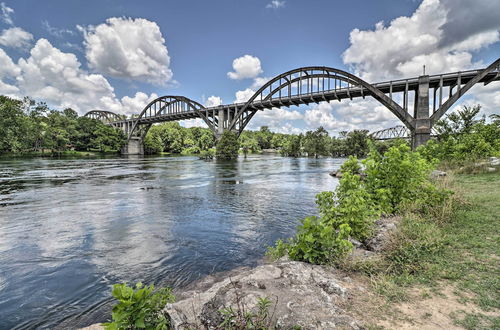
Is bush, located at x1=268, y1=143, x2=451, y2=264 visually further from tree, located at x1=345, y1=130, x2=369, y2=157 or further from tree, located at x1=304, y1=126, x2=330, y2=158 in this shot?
tree, located at x1=345, y1=130, x2=369, y2=157

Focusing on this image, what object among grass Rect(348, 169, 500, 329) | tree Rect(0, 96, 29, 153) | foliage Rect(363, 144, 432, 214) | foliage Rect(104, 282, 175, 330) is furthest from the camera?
tree Rect(0, 96, 29, 153)

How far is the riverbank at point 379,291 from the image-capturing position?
9.15 feet

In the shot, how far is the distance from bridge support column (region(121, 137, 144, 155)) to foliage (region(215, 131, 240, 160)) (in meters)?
46.9

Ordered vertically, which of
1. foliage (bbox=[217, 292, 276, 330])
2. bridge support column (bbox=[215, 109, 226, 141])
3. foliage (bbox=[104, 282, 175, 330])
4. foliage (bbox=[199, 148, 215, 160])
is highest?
bridge support column (bbox=[215, 109, 226, 141])

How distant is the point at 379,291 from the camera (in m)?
3.43

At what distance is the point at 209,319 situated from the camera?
2.95 metres

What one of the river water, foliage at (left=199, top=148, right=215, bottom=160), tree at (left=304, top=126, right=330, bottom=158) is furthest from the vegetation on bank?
tree at (left=304, top=126, right=330, bottom=158)

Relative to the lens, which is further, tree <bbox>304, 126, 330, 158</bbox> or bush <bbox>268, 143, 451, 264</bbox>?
tree <bbox>304, 126, 330, 158</bbox>

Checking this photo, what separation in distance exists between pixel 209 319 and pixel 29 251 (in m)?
6.64

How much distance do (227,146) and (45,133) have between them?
158ft

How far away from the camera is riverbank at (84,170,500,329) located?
2.79m

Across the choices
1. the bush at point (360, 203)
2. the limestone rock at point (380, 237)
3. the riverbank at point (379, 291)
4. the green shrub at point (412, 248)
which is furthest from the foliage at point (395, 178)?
the riverbank at point (379, 291)

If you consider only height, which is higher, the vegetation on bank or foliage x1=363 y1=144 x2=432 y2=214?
the vegetation on bank

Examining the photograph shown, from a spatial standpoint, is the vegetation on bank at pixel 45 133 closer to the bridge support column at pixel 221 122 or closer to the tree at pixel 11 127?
the tree at pixel 11 127
